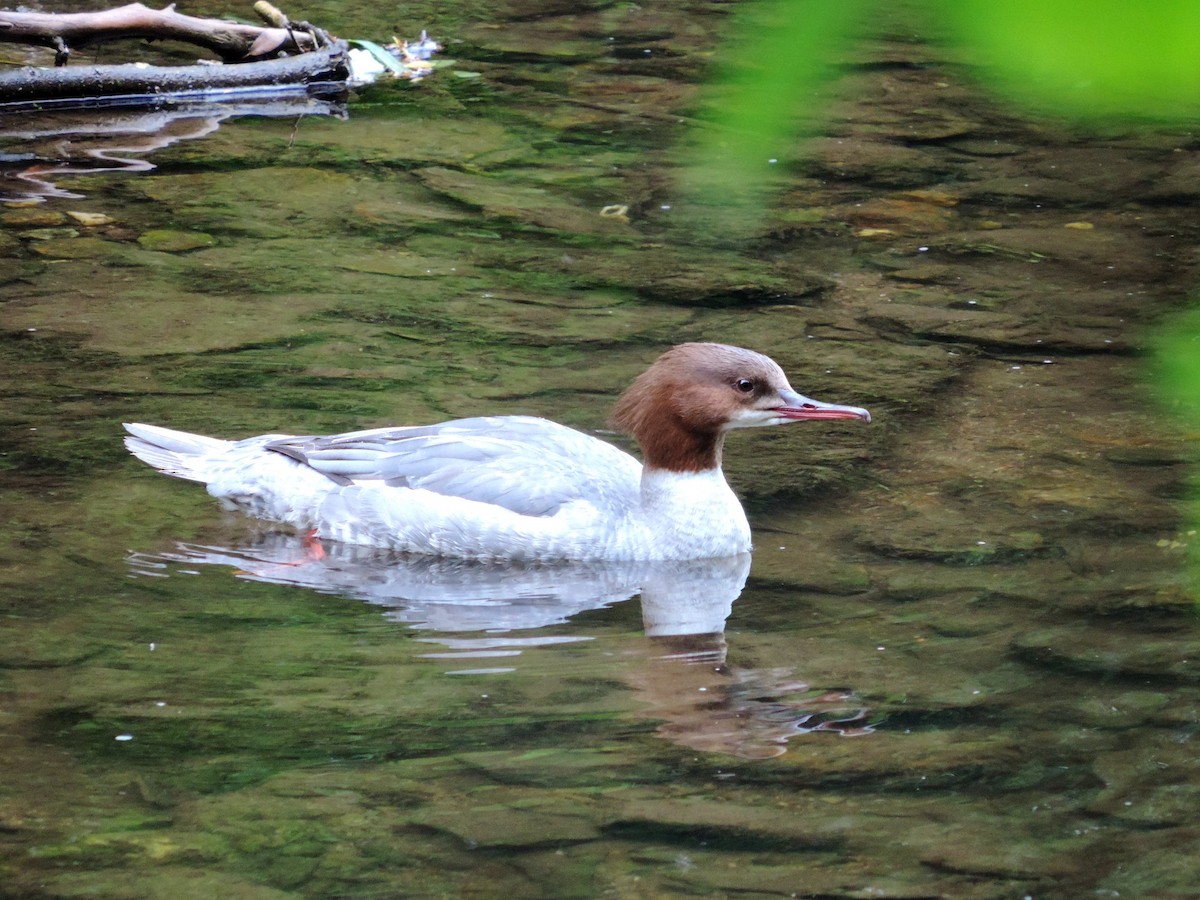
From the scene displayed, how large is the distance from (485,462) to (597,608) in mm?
957

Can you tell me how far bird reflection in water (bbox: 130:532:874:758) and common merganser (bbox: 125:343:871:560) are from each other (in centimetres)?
11

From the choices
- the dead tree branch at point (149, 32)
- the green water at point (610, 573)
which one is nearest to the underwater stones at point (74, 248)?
the green water at point (610, 573)

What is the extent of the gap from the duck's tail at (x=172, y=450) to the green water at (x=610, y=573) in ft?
0.47

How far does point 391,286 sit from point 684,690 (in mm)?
4317

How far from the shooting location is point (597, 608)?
5848 mm

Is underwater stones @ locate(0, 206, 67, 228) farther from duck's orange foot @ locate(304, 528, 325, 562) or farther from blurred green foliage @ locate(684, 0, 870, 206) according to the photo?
blurred green foliage @ locate(684, 0, 870, 206)

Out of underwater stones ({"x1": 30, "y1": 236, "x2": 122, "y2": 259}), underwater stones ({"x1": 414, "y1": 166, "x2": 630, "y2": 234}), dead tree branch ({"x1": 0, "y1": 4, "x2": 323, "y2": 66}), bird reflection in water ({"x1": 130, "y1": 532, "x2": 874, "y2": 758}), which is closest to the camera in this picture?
bird reflection in water ({"x1": 130, "y1": 532, "x2": 874, "y2": 758})

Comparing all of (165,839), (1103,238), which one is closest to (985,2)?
(165,839)

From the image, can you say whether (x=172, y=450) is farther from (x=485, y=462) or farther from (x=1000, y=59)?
(x=1000, y=59)

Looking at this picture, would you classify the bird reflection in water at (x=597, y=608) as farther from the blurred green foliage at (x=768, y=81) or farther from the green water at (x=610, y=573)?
the blurred green foliage at (x=768, y=81)

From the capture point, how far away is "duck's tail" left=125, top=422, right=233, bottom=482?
6.54 metres

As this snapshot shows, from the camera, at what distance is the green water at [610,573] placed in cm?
392

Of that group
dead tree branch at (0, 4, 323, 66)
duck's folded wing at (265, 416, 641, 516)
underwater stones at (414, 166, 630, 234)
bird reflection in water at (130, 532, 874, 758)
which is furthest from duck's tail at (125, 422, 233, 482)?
dead tree branch at (0, 4, 323, 66)

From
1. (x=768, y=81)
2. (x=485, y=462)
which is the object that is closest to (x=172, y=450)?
(x=485, y=462)
